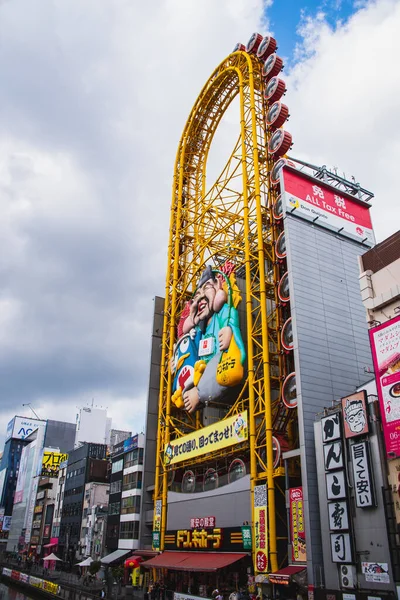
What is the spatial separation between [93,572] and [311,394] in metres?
31.9

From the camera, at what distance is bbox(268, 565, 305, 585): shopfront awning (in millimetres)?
29469

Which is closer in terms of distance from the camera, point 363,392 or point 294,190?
point 363,392

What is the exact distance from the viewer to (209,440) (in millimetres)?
40688

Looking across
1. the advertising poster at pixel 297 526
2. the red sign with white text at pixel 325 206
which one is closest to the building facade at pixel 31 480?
the advertising poster at pixel 297 526

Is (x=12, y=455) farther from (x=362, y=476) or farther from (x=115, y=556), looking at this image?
(x=362, y=476)

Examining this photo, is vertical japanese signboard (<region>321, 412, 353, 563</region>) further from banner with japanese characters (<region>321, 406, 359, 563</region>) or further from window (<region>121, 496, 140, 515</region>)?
window (<region>121, 496, 140, 515</region>)

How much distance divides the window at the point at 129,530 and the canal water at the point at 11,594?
35.7ft

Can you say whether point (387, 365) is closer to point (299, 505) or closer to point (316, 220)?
point (299, 505)

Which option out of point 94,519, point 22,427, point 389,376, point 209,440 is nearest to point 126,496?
point 94,519

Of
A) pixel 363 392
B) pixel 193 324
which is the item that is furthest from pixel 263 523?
pixel 193 324

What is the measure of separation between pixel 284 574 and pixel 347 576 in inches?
174

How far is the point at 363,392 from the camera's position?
2850 cm

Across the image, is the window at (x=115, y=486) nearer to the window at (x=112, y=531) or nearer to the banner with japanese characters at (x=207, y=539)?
the window at (x=112, y=531)

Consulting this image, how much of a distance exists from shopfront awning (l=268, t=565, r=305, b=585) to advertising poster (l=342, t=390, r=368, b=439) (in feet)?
28.4
